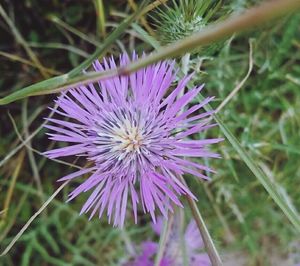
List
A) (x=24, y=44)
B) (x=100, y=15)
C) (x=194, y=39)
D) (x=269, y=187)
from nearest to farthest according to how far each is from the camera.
Result: (x=194, y=39)
(x=269, y=187)
(x=100, y=15)
(x=24, y=44)

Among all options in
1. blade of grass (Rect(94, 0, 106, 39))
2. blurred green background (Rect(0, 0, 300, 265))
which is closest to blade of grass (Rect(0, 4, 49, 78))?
blurred green background (Rect(0, 0, 300, 265))

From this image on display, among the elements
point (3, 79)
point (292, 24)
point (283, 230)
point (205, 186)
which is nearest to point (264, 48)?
point (292, 24)

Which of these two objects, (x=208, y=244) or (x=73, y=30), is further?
(x=73, y=30)

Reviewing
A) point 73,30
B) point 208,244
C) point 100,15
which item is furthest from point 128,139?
point 73,30

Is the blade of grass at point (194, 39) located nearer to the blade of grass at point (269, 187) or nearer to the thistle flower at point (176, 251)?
the blade of grass at point (269, 187)

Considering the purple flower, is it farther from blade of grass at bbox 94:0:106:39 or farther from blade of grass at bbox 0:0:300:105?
blade of grass at bbox 94:0:106:39

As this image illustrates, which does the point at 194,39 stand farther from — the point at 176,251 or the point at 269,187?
the point at 176,251

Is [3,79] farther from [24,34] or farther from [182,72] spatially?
[182,72]

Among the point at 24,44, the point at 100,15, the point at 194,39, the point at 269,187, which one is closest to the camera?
the point at 194,39
